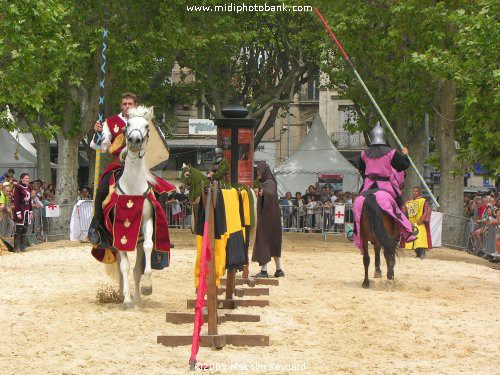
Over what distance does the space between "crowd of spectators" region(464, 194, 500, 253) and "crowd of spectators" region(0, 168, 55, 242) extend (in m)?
11.1

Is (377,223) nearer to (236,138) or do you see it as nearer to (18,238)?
(236,138)

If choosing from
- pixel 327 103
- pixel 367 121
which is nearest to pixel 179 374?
pixel 367 121

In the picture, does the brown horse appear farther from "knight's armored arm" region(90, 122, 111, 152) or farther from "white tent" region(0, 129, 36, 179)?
"white tent" region(0, 129, 36, 179)

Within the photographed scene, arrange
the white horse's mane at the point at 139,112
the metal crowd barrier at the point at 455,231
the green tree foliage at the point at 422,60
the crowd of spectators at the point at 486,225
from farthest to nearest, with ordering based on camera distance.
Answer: the metal crowd barrier at the point at 455,231, the crowd of spectators at the point at 486,225, the green tree foliage at the point at 422,60, the white horse's mane at the point at 139,112

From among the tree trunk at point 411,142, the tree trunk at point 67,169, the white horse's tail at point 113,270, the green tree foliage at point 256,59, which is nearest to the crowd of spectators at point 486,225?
the tree trunk at point 411,142

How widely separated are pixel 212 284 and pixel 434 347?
7.92ft

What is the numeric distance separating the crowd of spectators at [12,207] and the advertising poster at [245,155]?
786 cm

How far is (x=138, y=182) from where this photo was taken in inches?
562

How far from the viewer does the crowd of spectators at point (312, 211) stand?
112 feet

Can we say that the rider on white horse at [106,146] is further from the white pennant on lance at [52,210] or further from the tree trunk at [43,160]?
the tree trunk at [43,160]

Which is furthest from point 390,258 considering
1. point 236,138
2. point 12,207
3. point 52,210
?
point 52,210

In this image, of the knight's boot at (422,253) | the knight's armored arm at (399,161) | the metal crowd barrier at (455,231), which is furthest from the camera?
the metal crowd barrier at (455,231)

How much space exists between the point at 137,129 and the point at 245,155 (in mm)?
6920

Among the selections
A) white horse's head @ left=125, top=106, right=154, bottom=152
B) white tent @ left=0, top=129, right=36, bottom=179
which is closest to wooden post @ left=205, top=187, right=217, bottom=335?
white horse's head @ left=125, top=106, right=154, bottom=152
